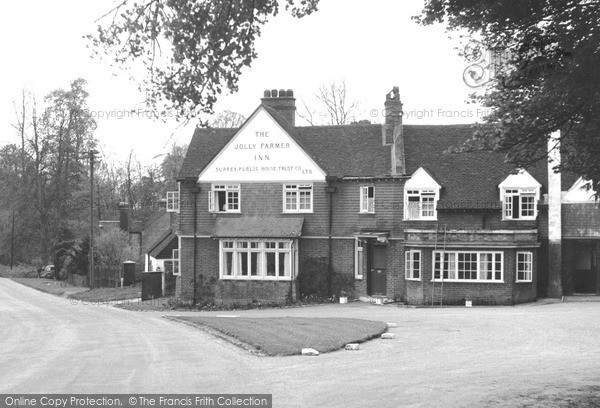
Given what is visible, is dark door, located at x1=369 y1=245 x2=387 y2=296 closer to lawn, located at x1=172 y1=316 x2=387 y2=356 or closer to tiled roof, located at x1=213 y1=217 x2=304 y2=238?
tiled roof, located at x1=213 y1=217 x2=304 y2=238

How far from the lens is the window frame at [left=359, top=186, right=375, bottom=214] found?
38.5m

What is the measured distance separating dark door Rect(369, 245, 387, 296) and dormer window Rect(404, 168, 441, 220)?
7.27 ft

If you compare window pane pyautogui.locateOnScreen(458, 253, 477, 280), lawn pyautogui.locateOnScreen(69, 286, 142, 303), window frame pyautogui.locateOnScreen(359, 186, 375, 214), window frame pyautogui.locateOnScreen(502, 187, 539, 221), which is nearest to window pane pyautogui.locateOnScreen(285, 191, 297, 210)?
window frame pyautogui.locateOnScreen(359, 186, 375, 214)

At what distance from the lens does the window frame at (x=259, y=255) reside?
3825cm

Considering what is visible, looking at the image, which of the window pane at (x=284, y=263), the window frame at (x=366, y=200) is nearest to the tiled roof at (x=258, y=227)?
the window pane at (x=284, y=263)

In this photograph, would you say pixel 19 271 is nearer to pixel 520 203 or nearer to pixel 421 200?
pixel 421 200

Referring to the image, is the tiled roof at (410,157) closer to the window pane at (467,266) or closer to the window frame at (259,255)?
the window pane at (467,266)

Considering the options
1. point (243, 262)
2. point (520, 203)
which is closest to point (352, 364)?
point (520, 203)

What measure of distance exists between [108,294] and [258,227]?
16.1m

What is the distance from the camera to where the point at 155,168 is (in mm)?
80875

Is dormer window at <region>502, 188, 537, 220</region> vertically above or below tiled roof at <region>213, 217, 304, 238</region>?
above

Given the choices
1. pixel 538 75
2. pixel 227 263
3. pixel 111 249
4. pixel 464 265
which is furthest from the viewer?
pixel 111 249

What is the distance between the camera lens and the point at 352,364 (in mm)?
15953

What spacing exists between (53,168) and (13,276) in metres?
13.1
